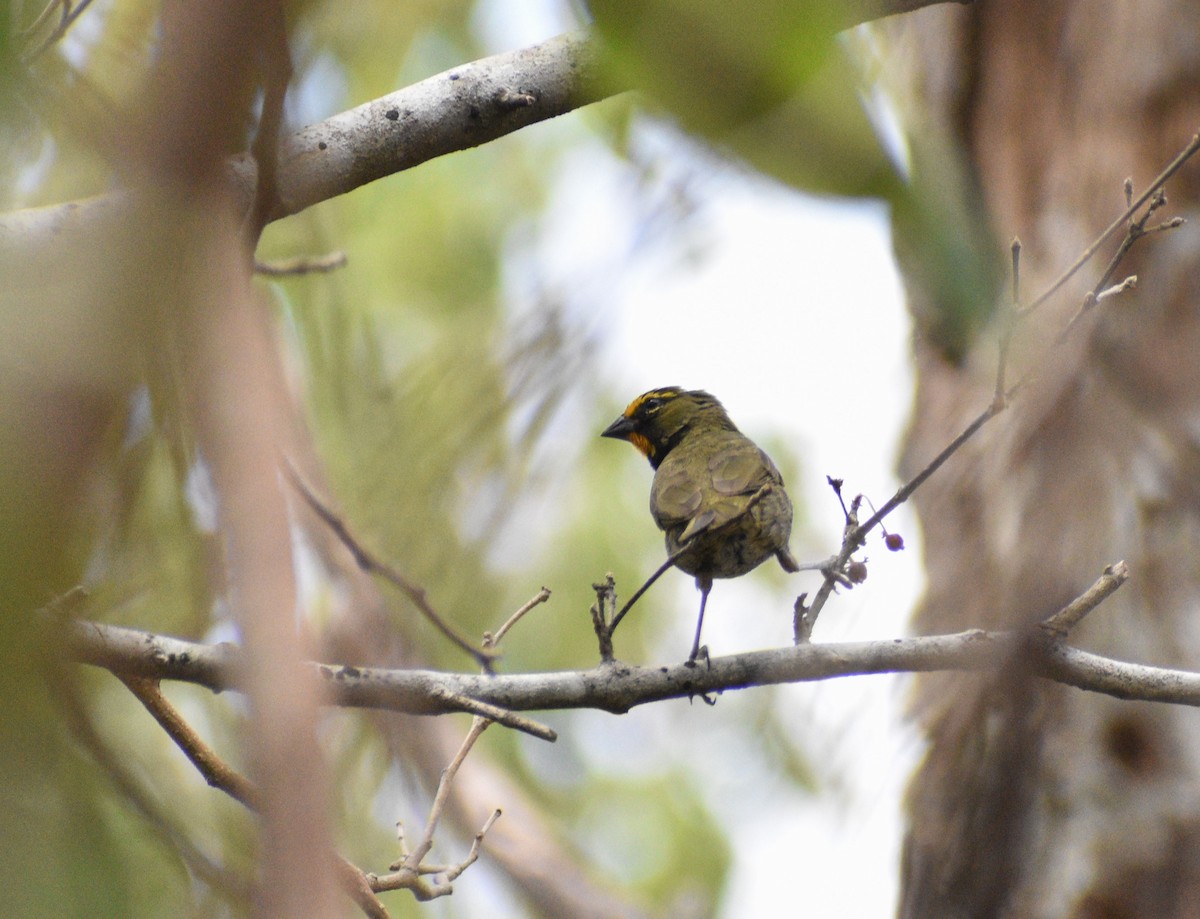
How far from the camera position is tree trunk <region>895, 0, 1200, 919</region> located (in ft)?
15.4

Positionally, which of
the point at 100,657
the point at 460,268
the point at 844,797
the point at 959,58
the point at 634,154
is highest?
the point at 460,268

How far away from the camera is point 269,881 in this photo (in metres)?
0.44

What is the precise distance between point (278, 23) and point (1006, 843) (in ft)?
16.7

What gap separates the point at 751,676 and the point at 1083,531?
2.73 m

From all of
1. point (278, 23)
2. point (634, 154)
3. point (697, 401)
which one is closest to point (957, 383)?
point (697, 401)

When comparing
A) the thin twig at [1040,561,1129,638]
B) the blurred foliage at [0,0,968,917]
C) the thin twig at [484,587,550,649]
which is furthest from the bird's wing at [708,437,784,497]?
the thin twig at [1040,561,1129,638]

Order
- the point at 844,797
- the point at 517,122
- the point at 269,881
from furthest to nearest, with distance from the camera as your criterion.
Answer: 1. the point at 844,797
2. the point at 517,122
3. the point at 269,881

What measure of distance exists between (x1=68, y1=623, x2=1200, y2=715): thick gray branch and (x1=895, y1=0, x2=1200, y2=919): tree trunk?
1.32m

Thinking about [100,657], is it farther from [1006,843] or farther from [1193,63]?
[1193,63]

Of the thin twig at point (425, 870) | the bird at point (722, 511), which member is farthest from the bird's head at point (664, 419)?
the thin twig at point (425, 870)

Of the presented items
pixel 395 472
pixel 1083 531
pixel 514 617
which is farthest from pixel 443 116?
pixel 1083 531

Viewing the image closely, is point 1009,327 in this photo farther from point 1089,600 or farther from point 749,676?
point 749,676

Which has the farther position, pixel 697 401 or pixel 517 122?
pixel 697 401

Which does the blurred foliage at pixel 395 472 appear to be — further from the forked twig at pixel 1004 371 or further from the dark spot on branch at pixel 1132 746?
the dark spot on branch at pixel 1132 746
